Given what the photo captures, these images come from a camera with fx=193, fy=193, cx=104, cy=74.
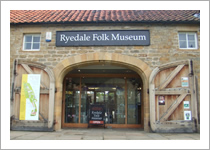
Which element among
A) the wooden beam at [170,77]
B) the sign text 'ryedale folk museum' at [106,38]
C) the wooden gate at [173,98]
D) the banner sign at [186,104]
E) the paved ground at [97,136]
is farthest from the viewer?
the sign text 'ryedale folk museum' at [106,38]

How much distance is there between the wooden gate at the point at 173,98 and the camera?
7739 millimetres

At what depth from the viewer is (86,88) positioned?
10430mm

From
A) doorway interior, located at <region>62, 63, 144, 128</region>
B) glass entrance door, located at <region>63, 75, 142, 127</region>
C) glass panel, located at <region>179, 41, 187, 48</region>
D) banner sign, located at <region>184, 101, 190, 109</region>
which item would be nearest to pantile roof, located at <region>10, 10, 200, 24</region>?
glass panel, located at <region>179, 41, 187, 48</region>

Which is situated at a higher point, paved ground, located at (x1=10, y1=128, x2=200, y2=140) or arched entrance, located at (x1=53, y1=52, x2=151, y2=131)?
arched entrance, located at (x1=53, y1=52, x2=151, y2=131)

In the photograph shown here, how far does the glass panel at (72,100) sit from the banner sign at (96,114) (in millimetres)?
891

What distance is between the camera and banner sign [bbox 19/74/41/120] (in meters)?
8.00

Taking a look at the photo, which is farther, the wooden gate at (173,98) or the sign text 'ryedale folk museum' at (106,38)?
the sign text 'ryedale folk museum' at (106,38)

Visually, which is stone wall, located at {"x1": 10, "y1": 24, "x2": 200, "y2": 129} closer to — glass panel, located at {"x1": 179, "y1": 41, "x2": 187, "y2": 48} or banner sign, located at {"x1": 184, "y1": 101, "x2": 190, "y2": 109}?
glass panel, located at {"x1": 179, "y1": 41, "x2": 187, "y2": 48}

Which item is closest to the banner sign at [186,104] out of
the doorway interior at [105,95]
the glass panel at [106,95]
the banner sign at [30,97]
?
the doorway interior at [105,95]

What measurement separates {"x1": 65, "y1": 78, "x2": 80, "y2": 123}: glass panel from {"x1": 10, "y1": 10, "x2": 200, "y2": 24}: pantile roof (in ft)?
10.8

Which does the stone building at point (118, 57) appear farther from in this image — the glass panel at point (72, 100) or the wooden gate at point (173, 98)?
the glass panel at point (72, 100)

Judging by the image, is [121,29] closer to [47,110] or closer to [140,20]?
[140,20]

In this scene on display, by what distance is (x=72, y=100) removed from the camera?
33.9 ft

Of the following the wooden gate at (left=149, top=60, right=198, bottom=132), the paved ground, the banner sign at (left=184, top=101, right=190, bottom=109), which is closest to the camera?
the paved ground
